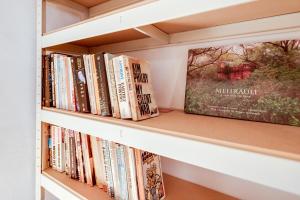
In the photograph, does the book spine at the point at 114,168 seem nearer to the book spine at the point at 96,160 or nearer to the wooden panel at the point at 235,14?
the book spine at the point at 96,160

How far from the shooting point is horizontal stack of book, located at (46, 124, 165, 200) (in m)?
0.67

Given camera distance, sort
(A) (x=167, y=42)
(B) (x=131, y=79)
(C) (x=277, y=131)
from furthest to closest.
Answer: (A) (x=167, y=42) < (B) (x=131, y=79) < (C) (x=277, y=131)

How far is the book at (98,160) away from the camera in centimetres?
77

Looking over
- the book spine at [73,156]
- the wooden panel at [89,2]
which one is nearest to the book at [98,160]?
the book spine at [73,156]

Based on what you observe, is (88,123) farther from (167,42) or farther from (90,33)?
(167,42)

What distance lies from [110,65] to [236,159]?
491mm

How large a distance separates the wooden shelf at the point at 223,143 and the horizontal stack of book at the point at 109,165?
10 centimetres

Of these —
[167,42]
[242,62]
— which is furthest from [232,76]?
[167,42]

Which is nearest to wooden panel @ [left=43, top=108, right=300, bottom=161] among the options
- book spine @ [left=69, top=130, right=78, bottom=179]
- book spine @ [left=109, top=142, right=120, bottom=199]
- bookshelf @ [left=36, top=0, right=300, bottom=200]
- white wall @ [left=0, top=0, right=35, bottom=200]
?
bookshelf @ [left=36, top=0, right=300, bottom=200]

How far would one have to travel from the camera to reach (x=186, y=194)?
73cm

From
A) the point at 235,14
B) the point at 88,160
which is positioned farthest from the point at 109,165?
the point at 235,14

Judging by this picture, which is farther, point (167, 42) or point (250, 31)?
point (167, 42)

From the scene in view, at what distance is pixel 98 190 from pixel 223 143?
1.98ft

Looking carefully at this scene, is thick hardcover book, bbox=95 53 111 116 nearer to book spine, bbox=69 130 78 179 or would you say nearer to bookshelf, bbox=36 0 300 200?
bookshelf, bbox=36 0 300 200
